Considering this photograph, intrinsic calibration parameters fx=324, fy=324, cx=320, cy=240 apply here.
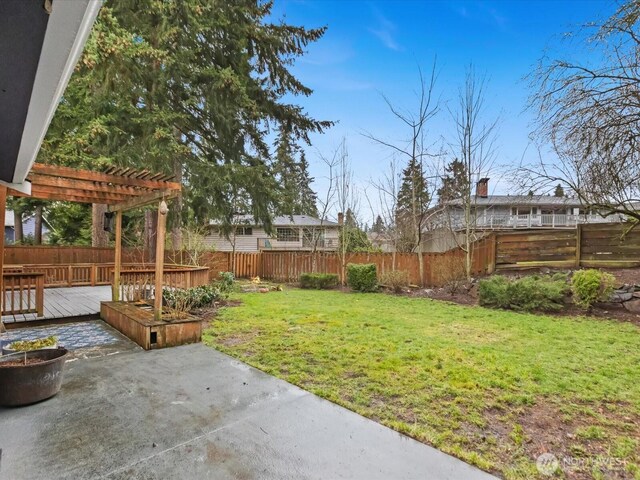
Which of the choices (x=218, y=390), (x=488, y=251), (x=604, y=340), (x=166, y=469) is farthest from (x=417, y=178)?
(x=166, y=469)

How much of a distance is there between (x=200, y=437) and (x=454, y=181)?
13.2 m

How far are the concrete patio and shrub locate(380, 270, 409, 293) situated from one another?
8.44 m

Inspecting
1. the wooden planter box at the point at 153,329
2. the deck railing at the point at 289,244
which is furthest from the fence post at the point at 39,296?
the deck railing at the point at 289,244

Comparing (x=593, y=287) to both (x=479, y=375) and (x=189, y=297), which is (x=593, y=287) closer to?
(x=479, y=375)

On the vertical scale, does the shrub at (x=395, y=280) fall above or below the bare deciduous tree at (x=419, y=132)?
below

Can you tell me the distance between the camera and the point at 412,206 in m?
13.2

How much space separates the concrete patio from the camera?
2162mm

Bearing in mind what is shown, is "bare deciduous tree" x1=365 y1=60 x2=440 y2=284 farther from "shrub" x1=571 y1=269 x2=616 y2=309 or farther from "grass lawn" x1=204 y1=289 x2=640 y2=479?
"grass lawn" x1=204 y1=289 x2=640 y2=479

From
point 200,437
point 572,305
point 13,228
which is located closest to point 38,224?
point 13,228

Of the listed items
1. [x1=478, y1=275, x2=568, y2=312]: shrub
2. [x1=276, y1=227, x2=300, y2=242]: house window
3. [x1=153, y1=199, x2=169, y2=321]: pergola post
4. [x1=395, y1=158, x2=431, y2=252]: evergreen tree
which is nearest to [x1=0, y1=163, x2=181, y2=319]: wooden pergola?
[x1=153, y1=199, x2=169, y2=321]: pergola post

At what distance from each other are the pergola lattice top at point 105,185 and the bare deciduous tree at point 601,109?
641 cm

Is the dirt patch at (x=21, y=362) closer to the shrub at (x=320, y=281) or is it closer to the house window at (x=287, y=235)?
the shrub at (x=320, y=281)

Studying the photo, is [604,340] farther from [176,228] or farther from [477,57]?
[176,228]

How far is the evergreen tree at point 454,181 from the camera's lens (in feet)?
37.0
